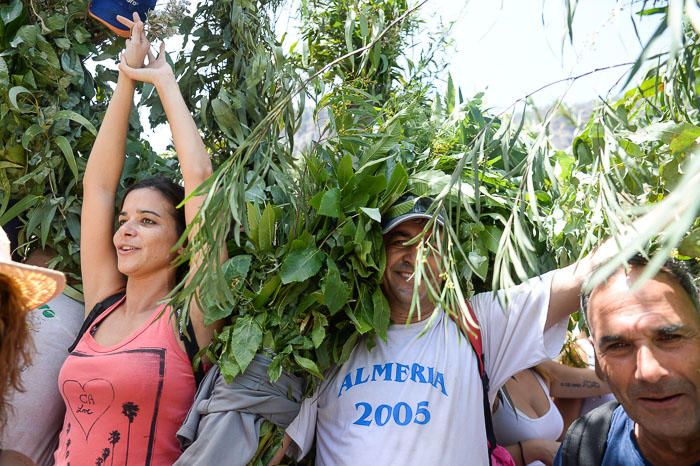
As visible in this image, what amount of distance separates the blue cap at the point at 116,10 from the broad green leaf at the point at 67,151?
0.42 meters

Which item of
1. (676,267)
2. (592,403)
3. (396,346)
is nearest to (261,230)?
(396,346)

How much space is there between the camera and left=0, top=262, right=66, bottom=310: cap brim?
138 centimetres

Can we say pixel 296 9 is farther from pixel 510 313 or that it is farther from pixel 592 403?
pixel 592 403

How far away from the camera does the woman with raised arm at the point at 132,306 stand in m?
2.07

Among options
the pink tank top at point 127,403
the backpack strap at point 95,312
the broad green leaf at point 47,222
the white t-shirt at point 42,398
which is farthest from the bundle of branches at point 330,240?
the broad green leaf at point 47,222

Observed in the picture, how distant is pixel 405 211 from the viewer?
7.00 ft

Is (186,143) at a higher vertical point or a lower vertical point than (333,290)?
higher

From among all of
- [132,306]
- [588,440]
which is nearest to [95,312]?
[132,306]

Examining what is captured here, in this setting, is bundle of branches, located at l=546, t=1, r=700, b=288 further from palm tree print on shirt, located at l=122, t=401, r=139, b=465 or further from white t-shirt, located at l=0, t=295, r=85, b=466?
white t-shirt, located at l=0, t=295, r=85, b=466

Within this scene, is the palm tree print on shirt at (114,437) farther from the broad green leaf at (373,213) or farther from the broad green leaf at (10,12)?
the broad green leaf at (10,12)

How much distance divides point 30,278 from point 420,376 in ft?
3.54

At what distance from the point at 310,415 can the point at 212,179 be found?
31.5 inches

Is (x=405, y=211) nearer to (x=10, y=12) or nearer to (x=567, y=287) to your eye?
→ (x=567, y=287)

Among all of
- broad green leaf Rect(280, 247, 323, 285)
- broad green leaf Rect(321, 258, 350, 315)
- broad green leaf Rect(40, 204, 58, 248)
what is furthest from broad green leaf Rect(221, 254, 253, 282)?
broad green leaf Rect(40, 204, 58, 248)
